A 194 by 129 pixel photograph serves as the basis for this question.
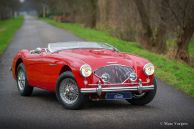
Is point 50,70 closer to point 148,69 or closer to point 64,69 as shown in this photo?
point 64,69

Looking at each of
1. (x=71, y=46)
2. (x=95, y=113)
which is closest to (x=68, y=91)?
(x=95, y=113)

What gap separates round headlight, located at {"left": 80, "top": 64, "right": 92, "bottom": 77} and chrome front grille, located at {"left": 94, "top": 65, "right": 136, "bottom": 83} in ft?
0.43

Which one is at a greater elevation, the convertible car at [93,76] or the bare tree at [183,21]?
the convertible car at [93,76]

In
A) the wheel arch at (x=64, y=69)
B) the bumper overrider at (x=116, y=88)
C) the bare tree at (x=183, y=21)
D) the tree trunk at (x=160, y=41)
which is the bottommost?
the tree trunk at (x=160, y=41)

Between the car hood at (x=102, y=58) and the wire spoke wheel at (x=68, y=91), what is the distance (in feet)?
1.48

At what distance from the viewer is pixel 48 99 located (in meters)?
10.7

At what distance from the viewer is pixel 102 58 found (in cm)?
963

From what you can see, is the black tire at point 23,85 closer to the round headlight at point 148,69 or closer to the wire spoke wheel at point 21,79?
the wire spoke wheel at point 21,79

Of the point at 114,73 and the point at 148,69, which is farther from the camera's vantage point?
the point at 148,69

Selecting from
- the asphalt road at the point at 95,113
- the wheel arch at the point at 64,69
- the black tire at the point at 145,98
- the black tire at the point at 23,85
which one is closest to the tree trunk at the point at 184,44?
the asphalt road at the point at 95,113

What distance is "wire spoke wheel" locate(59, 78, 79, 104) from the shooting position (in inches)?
371

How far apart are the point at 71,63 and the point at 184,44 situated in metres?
14.7

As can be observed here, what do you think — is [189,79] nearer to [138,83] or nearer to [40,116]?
[138,83]

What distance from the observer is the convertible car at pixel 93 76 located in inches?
363
